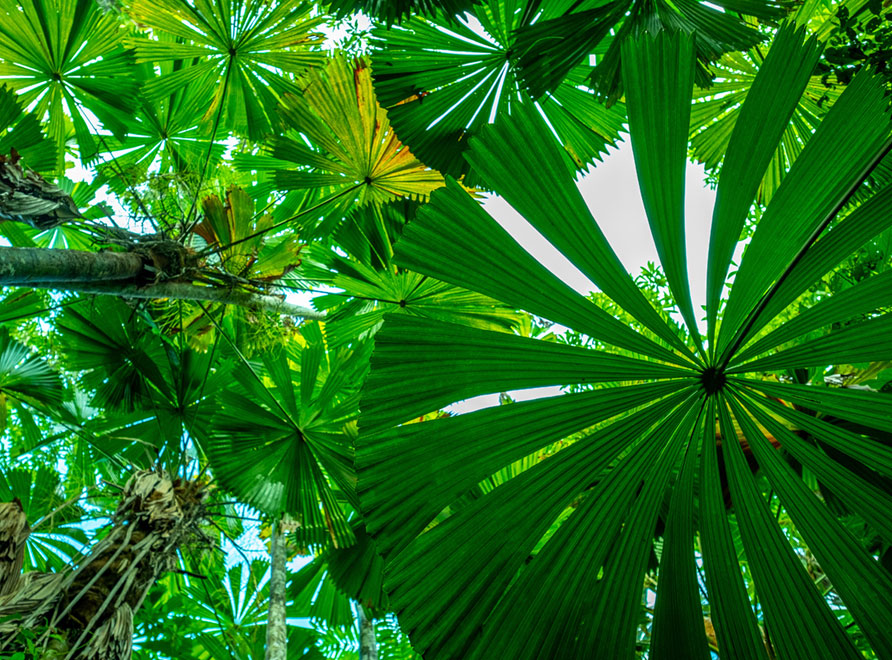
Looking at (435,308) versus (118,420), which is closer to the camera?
(435,308)

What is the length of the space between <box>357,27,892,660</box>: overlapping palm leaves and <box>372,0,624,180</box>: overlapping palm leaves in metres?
0.77

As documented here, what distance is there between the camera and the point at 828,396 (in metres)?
0.75

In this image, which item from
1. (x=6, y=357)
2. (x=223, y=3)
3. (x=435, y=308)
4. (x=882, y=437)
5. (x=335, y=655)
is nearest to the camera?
(x=882, y=437)

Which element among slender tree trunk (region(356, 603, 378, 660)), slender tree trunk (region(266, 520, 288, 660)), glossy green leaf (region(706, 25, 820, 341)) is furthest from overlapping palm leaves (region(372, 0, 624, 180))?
slender tree trunk (region(356, 603, 378, 660))

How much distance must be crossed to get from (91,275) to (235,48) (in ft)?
4.64

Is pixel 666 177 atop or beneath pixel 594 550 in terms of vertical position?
atop

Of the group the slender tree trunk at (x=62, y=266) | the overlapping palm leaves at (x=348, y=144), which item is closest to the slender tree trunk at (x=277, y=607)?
the slender tree trunk at (x=62, y=266)

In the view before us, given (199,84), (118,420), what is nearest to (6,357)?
(118,420)

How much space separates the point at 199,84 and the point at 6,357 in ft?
6.39

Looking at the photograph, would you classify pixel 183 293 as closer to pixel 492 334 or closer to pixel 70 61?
pixel 70 61

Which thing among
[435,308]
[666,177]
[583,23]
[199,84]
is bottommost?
[666,177]

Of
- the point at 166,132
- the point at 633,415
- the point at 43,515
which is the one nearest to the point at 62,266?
the point at 633,415

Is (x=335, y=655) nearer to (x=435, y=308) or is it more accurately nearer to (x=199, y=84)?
(x=435, y=308)

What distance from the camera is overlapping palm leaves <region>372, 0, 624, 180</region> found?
5.11 feet
